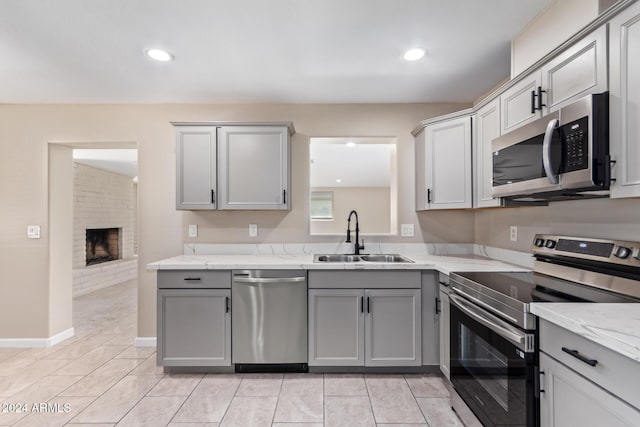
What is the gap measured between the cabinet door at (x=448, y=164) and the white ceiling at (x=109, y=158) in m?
3.95

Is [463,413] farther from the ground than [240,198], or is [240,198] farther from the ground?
[240,198]

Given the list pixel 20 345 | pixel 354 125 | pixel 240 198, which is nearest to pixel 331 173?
pixel 354 125

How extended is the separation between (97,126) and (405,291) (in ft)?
10.9

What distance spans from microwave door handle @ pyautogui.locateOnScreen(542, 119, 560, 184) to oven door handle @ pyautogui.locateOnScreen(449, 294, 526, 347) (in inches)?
28.0

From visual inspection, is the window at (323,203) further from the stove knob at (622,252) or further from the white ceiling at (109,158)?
the stove knob at (622,252)

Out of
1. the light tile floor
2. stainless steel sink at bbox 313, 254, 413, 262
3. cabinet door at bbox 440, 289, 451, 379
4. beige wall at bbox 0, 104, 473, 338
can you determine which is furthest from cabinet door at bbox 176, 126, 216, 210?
cabinet door at bbox 440, 289, 451, 379

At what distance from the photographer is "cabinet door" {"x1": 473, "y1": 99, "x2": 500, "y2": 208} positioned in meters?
2.19

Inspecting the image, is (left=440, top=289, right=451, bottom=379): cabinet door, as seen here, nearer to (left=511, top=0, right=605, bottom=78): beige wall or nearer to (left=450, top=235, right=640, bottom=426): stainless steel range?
(left=450, top=235, right=640, bottom=426): stainless steel range

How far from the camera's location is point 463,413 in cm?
189

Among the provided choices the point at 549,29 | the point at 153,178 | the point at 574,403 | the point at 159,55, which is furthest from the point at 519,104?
the point at 153,178

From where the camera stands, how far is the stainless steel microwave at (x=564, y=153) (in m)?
1.31

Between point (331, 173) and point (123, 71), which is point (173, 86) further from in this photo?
point (331, 173)

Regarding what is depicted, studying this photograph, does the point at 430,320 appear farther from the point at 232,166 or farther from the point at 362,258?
the point at 232,166

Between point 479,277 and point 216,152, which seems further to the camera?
point 216,152
